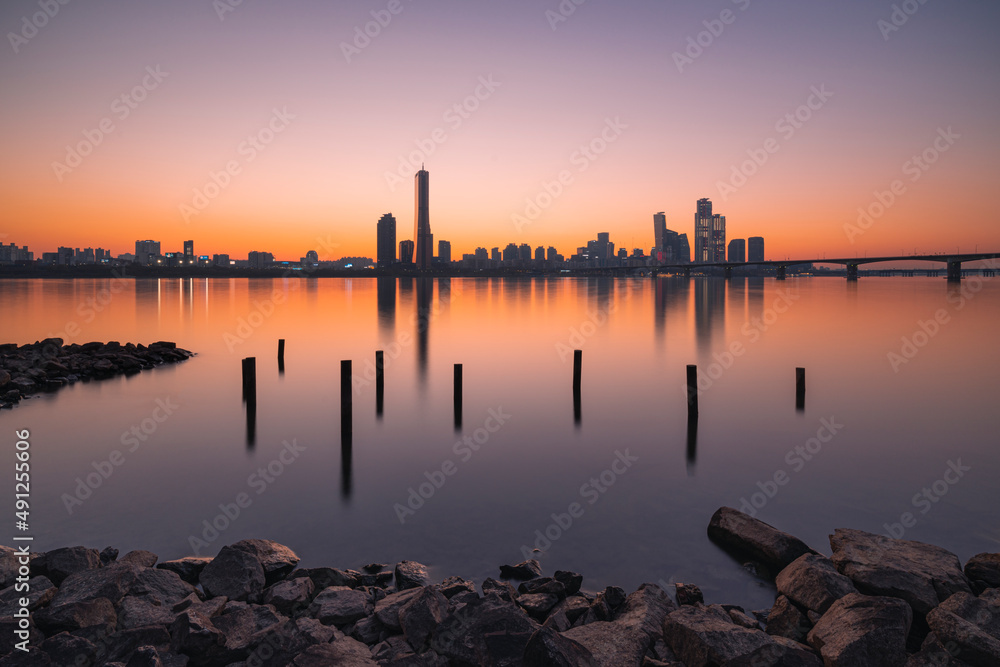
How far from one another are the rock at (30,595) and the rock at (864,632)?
31.2 feet

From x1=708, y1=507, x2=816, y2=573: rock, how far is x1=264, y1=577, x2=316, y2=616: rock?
6.84m

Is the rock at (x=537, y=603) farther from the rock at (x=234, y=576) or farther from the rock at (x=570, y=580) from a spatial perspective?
the rock at (x=234, y=576)

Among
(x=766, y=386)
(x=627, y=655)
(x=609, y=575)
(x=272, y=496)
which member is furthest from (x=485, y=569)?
(x=766, y=386)

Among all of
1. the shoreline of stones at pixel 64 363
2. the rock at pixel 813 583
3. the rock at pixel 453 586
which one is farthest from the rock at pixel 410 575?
the shoreline of stones at pixel 64 363

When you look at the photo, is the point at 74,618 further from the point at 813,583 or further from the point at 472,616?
the point at 813,583

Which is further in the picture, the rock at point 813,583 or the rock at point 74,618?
the rock at point 813,583

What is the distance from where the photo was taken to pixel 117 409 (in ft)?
66.1

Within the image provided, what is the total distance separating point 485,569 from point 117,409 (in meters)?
17.3

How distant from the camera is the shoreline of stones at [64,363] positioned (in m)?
22.0

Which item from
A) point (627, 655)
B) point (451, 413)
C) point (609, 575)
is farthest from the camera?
point (451, 413)

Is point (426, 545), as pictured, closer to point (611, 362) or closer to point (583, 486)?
point (583, 486)

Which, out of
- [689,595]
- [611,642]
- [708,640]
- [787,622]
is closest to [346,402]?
[689,595]

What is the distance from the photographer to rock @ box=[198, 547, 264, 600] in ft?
25.7

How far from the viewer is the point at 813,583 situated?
7.55 meters
